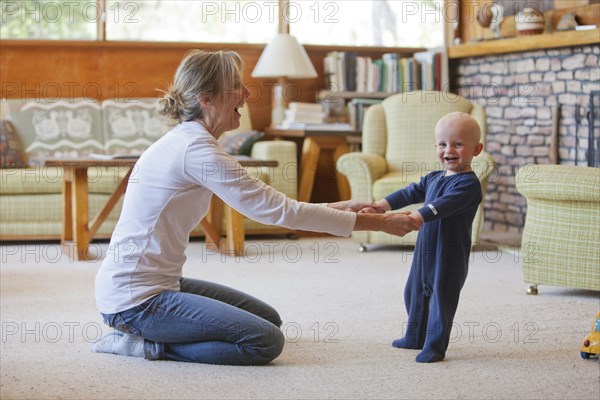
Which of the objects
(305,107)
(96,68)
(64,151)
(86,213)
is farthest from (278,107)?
(86,213)

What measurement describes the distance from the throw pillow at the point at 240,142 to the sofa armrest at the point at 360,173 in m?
0.76

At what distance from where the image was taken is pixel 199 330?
2.86 meters

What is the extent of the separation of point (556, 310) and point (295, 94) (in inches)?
138

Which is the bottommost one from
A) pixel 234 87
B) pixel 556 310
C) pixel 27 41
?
pixel 556 310

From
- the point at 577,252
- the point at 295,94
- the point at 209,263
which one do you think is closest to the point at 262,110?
the point at 295,94

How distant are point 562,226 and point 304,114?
271cm

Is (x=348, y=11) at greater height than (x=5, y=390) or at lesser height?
greater

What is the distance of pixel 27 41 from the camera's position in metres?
6.35

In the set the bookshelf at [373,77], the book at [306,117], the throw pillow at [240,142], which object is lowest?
the throw pillow at [240,142]

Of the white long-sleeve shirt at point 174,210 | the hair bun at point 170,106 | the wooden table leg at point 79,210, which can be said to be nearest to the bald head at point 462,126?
the white long-sleeve shirt at point 174,210

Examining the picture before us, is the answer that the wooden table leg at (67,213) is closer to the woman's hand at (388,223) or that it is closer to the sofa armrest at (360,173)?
the sofa armrest at (360,173)

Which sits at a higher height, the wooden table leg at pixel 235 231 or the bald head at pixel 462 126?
the bald head at pixel 462 126

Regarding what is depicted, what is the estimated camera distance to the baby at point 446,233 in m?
2.90

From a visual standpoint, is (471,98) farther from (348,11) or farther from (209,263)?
(209,263)
